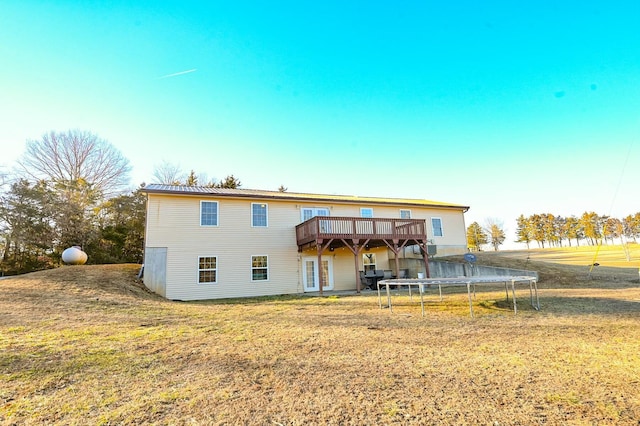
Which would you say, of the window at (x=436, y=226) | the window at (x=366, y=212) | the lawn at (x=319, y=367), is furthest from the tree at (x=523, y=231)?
the lawn at (x=319, y=367)

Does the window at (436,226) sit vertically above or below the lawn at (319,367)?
above

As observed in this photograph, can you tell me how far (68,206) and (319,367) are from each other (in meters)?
24.7

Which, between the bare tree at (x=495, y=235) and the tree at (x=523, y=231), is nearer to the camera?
the bare tree at (x=495, y=235)

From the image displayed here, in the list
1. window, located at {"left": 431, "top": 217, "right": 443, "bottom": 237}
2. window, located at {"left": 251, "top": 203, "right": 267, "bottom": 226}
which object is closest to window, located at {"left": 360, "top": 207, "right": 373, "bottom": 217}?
window, located at {"left": 431, "top": 217, "right": 443, "bottom": 237}

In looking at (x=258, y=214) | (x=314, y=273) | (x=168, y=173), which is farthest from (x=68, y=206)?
(x=314, y=273)

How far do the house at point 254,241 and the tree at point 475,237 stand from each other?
134ft

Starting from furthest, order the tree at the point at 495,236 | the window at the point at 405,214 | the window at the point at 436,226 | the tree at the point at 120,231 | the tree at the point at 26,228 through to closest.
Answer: the tree at the point at 495,236 → the tree at the point at 120,231 → the window at the point at 436,226 → the tree at the point at 26,228 → the window at the point at 405,214

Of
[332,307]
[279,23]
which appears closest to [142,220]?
[279,23]

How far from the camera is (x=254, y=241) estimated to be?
1548 cm

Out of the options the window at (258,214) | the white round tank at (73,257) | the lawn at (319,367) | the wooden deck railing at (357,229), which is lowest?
the lawn at (319,367)

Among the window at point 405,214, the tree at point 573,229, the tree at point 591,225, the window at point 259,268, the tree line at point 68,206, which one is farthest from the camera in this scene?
the tree at point 573,229

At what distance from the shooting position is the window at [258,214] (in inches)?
620

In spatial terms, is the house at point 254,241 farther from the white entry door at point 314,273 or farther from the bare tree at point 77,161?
the bare tree at point 77,161

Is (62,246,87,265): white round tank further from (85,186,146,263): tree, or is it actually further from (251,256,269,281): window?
(251,256,269,281): window
